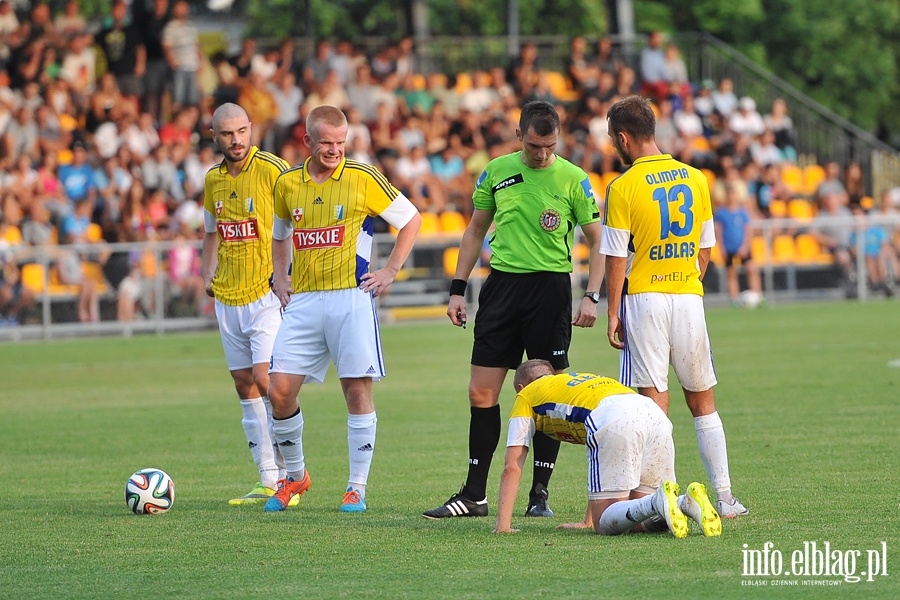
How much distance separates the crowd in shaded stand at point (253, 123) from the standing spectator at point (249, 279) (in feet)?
45.2

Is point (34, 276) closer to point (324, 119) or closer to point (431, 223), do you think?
point (431, 223)

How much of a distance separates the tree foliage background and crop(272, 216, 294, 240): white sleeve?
39025 mm

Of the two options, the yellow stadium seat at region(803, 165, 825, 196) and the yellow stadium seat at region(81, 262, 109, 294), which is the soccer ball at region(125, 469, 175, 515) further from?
the yellow stadium seat at region(803, 165, 825, 196)

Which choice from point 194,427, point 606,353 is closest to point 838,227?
point 606,353

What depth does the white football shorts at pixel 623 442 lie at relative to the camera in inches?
270

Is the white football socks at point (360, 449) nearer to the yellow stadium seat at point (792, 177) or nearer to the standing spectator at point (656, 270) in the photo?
the standing spectator at point (656, 270)

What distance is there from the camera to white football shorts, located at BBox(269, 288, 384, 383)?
8406 millimetres

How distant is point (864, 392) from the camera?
13438 millimetres

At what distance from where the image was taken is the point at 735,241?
26.9 m

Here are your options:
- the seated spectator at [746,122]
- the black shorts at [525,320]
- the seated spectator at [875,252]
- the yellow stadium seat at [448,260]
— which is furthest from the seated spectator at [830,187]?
the black shorts at [525,320]

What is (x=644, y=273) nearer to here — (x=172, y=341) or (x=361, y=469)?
(x=361, y=469)

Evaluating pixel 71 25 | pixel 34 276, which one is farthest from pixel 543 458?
pixel 71 25

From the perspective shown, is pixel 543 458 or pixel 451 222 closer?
pixel 543 458

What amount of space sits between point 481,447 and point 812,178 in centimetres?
2574
